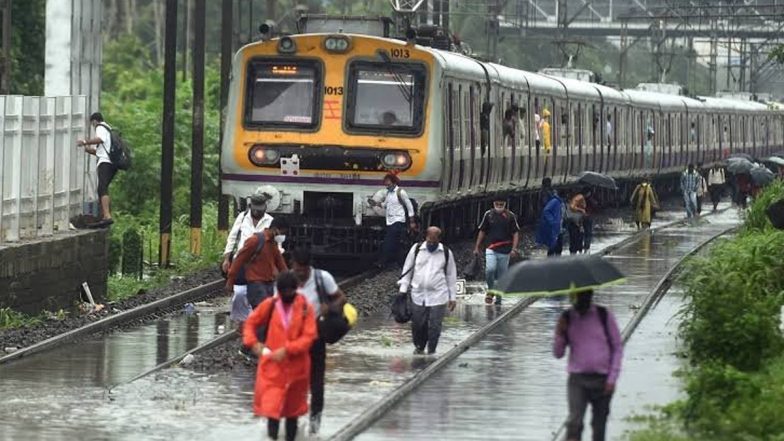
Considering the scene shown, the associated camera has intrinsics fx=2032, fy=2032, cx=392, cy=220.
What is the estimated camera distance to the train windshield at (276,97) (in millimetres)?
27531

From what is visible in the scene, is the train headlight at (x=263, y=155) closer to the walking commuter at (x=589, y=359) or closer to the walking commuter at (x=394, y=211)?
the walking commuter at (x=394, y=211)

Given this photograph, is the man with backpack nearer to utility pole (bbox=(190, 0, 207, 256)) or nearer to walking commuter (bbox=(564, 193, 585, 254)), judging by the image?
utility pole (bbox=(190, 0, 207, 256))

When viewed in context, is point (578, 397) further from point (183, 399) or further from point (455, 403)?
point (183, 399)

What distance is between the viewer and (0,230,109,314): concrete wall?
21.1 m

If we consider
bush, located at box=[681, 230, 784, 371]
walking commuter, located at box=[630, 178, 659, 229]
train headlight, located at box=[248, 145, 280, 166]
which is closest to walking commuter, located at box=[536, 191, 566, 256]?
train headlight, located at box=[248, 145, 280, 166]

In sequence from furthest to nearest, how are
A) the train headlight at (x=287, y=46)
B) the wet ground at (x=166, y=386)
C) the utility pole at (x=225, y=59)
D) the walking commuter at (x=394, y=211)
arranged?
the utility pole at (x=225, y=59) → the train headlight at (x=287, y=46) → the walking commuter at (x=394, y=211) → the wet ground at (x=166, y=386)

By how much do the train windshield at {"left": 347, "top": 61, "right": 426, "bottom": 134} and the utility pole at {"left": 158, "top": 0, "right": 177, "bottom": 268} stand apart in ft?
9.69

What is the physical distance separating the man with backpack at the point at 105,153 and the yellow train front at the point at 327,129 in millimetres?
2319

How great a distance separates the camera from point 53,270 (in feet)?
74.0

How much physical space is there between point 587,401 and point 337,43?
1554 cm

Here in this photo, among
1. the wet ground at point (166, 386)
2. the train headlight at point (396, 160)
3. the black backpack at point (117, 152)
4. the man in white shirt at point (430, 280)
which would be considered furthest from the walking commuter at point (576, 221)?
the man in white shirt at point (430, 280)

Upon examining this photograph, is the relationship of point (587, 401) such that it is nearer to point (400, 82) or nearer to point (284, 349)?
point (284, 349)

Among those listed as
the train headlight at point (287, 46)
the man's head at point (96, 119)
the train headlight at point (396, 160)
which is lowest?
the train headlight at point (396, 160)

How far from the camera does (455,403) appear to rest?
15.6 metres
